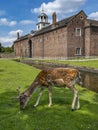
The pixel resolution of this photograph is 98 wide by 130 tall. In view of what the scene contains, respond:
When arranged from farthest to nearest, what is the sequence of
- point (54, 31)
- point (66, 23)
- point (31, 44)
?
1. point (31, 44)
2. point (54, 31)
3. point (66, 23)

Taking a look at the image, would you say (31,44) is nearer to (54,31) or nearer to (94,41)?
(54,31)

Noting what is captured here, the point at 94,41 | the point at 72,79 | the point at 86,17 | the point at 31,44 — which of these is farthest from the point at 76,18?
the point at 72,79

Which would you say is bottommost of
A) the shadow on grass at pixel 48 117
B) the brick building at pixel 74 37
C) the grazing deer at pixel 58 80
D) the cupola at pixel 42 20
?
the shadow on grass at pixel 48 117

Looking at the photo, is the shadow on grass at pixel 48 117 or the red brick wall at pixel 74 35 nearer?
the shadow on grass at pixel 48 117

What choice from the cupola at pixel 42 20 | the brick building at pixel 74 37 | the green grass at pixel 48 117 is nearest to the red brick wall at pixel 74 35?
the brick building at pixel 74 37

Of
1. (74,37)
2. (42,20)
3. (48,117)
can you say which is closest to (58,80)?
(48,117)

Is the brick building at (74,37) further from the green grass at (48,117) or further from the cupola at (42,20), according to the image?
the green grass at (48,117)

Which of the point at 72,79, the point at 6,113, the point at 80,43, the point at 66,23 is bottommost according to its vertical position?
the point at 6,113

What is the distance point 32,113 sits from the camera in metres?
9.09

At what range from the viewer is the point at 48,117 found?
863 centimetres

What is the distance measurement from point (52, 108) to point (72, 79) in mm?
1664

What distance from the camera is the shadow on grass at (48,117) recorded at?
25.4 ft

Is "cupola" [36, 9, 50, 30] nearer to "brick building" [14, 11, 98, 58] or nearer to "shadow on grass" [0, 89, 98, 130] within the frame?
"brick building" [14, 11, 98, 58]

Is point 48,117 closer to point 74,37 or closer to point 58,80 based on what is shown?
point 58,80
